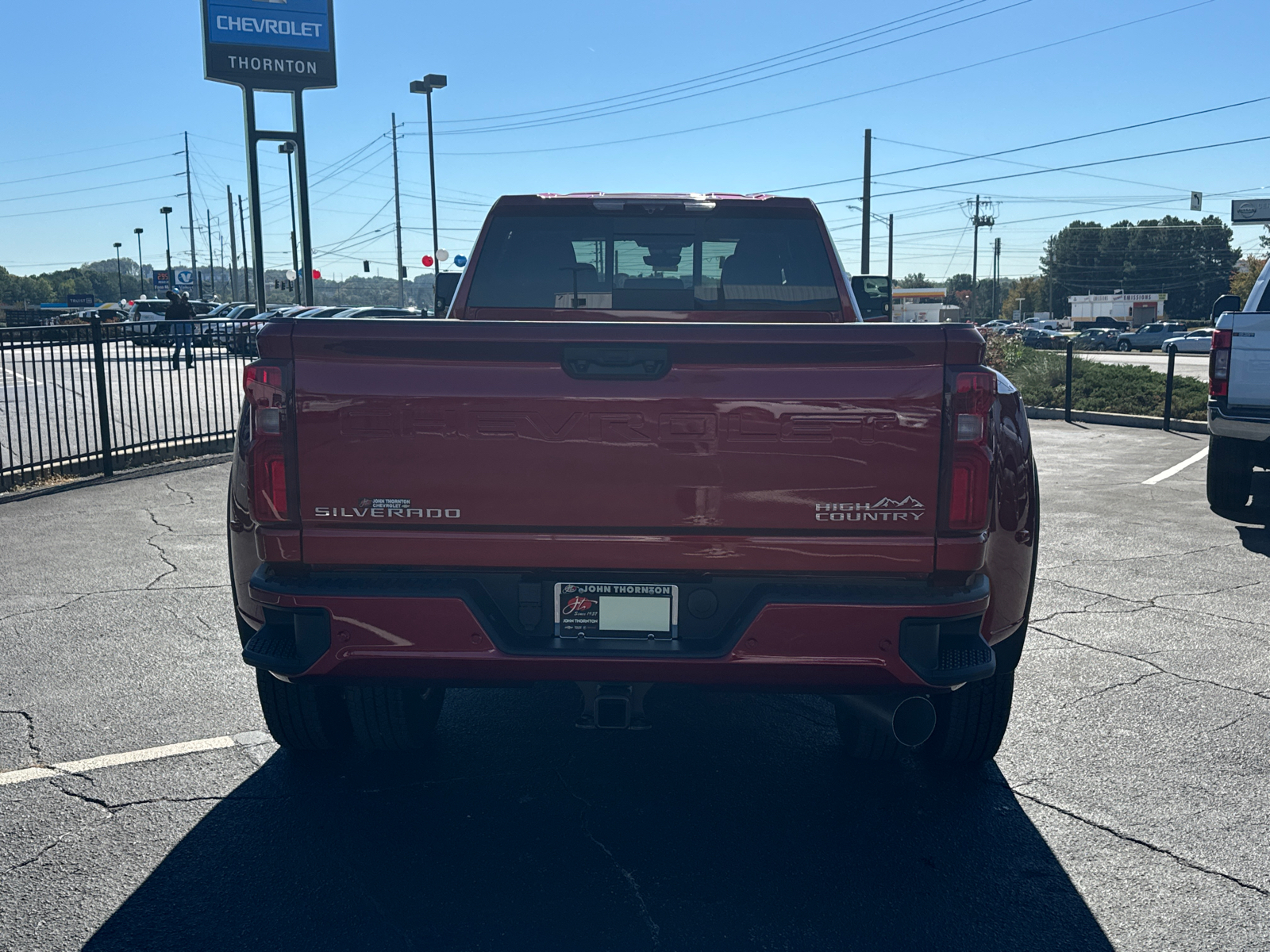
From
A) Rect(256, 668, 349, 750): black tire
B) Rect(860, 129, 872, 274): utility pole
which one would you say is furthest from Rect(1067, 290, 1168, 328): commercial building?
Rect(256, 668, 349, 750): black tire

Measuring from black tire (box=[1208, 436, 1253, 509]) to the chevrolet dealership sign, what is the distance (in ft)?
70.5

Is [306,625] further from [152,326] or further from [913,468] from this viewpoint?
[152,326]

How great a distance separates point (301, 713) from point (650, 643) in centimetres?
148

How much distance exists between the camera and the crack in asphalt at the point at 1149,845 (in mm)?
3102

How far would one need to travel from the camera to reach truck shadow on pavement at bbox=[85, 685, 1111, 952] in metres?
2.88

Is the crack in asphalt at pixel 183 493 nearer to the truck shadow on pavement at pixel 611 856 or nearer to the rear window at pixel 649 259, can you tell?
the rear window at pixel 649 259

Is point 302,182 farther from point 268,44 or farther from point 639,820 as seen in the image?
point 639,820

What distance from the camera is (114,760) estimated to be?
403 cm

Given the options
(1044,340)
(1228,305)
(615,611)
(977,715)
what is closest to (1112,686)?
(977,715)

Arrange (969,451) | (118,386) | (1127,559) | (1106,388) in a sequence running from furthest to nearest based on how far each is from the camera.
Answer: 1. (1106,388)
2. (118,386)
3. (1127,559)
4. (969,451)

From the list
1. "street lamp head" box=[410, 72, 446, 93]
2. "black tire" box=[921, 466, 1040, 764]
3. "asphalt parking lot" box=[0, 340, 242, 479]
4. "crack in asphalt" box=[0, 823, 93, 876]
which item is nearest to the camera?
"crack in asphalt" box=[0, 823, 93, 876]

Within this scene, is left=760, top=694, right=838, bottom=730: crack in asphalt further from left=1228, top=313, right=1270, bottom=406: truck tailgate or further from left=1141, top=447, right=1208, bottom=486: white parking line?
left=1141, top=447, right=1208, bottom=486: white parking line

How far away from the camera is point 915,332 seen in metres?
2.91

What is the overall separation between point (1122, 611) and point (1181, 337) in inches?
2101
